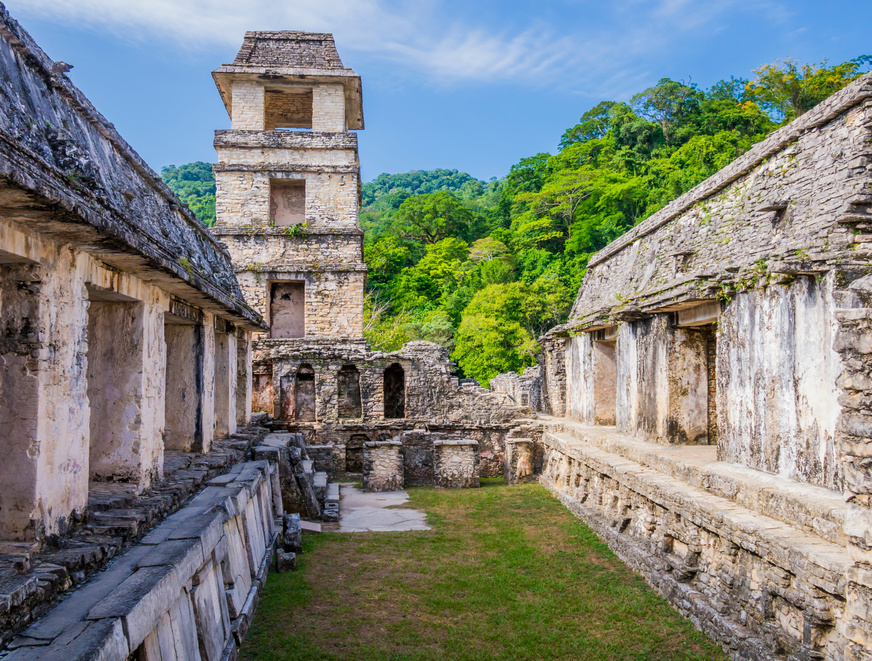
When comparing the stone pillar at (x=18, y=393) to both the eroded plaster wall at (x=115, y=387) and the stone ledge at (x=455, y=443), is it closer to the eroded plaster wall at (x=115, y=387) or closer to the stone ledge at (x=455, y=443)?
the eroded plaster wall at (x=115, y=387)

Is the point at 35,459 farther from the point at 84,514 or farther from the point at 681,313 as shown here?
the point at 681,313

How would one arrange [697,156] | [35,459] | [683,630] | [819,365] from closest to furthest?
[35,459], [683,630], [819,365], [697,156]

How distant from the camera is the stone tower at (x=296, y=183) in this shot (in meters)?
16.9

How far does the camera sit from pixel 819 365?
599cm

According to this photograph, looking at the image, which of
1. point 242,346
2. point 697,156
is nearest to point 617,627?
point 242,346

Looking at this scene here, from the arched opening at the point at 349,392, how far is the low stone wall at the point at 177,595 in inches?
377

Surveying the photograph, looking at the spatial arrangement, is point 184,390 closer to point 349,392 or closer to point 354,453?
point 354,453

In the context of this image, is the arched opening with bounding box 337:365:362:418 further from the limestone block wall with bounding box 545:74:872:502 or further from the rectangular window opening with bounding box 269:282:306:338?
the limestone block wall with bounding box 545:74:872:502

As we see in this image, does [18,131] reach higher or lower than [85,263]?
higher

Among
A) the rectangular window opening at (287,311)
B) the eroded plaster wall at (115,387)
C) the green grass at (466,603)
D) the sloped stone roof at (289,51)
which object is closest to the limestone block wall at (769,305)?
the green grass at (466,603)

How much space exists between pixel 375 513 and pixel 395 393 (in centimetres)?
726

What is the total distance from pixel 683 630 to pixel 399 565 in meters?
3.25

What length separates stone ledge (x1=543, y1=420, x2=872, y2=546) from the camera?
475 cm

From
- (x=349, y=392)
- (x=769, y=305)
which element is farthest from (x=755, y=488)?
Result: (x=349, y=392)
